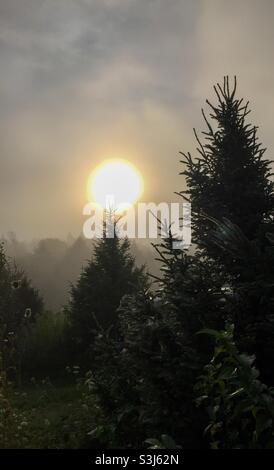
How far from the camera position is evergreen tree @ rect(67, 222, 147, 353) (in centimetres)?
2038

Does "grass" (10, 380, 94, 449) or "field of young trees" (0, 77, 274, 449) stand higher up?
"field of young trees" (0, 77, 274, 449)

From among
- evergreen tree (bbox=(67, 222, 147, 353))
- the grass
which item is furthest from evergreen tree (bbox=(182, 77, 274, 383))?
evergreen tree (bbox=(67, 222, 147, 353))

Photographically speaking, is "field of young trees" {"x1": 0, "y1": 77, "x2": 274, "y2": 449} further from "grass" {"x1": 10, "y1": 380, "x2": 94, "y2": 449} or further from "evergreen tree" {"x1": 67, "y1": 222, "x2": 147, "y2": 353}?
"evergreen tree" {"x1": 67, "y1": 222, "x2": 147, "y2": 353}

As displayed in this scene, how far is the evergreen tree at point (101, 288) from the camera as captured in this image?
20.4 meters

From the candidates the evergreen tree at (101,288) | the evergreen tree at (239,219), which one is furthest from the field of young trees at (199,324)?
the evergreen tree at (101,288)

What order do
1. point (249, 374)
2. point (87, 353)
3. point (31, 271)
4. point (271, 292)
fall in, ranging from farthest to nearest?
1. point (31, 271)
2. point (87, 353)
3. point (271, 292)
4. point (249, 374)

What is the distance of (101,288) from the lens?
20797 millimetres

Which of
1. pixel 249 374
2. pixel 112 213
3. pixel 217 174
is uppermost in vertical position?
pixel 112 213

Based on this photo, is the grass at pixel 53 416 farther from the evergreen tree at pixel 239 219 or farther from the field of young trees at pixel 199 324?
the evergreen tree at pixel 239 219
